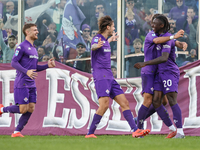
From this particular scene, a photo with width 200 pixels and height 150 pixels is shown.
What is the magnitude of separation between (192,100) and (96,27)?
3.16m

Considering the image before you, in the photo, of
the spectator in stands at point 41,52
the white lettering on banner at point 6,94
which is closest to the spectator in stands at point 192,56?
the spectator in stands at point 41,52

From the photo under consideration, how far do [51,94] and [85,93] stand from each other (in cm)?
73

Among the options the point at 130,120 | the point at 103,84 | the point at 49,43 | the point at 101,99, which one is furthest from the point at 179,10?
the point at 130,120

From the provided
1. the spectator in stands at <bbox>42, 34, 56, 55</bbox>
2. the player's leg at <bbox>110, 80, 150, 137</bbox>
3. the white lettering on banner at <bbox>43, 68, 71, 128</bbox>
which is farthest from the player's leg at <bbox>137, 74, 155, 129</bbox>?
the spectator in stands at <bbox>42, 34, 56, 55</bbox>

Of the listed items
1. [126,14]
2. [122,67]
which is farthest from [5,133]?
[126,14]

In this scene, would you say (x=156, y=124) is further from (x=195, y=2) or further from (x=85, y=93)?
(x=195, y=2)

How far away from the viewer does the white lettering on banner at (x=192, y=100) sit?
286 inches

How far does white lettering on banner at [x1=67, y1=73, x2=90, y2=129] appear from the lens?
808cm

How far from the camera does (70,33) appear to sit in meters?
9.70

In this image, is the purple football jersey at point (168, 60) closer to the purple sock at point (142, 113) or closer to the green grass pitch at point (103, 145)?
the purple sock at point (142, 113)

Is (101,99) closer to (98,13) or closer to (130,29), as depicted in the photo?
(130,29)

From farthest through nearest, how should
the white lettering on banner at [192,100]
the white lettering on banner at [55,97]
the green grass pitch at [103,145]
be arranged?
the white lettering on banner at [55,97] < the white lettering on banner at [192,100] < the green grass pitch at [103,145]

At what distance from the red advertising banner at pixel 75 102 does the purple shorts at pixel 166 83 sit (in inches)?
48.2

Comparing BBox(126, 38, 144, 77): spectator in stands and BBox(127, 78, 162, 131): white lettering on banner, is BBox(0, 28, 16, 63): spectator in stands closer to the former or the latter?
BBox(126, 38, 144, 77): spectator in stands
